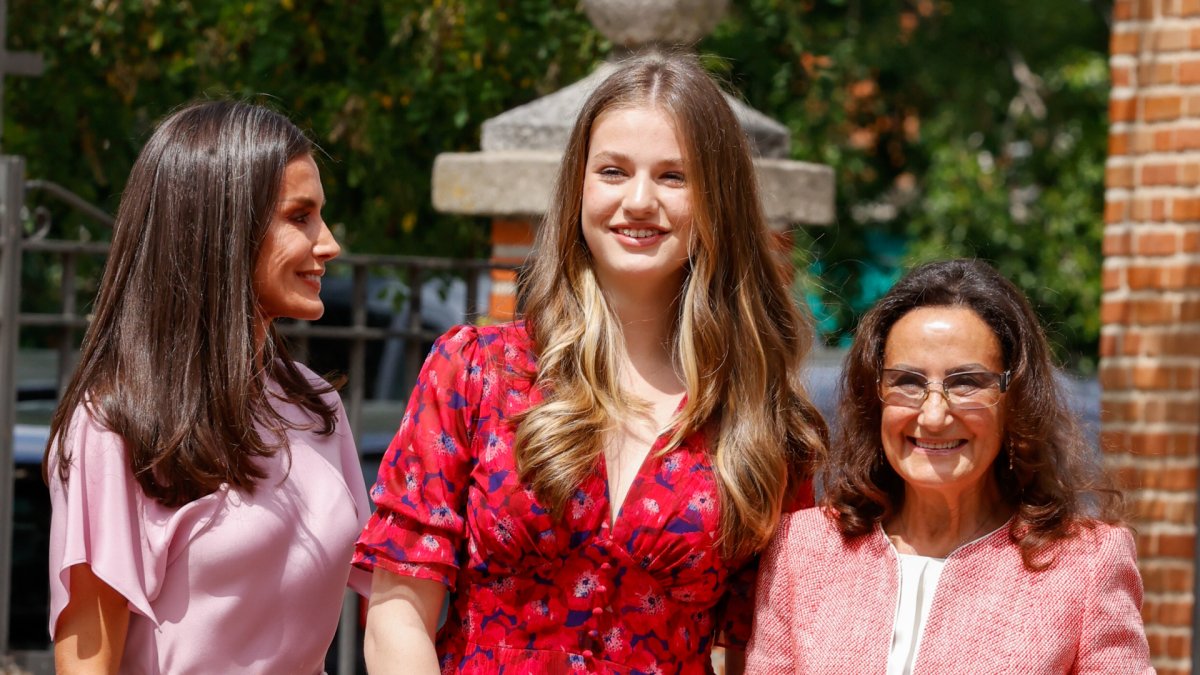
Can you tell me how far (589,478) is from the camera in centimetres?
266

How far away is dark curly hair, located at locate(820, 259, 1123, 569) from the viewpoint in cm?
265

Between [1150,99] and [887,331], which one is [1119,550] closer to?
Answer: [887,331]

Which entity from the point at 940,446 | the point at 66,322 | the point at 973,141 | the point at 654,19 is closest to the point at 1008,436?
the point at 940,446

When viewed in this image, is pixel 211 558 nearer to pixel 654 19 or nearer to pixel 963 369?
pixel 963 369

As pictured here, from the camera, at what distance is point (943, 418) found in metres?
2.59

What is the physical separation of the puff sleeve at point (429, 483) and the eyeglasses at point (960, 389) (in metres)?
0.68

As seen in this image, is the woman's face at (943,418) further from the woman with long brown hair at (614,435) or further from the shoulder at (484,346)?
the shoulder at (484,346)

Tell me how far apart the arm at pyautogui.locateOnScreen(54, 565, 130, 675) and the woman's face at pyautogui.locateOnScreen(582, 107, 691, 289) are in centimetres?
95

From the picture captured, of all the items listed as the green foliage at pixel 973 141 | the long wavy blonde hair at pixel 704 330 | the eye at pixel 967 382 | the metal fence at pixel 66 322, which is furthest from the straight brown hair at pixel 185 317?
the green foliage at pixel 973 141

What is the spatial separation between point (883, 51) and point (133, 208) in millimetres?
7645

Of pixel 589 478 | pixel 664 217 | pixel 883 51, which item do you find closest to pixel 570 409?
pixel 589 478

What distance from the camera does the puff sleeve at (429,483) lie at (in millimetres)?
2600

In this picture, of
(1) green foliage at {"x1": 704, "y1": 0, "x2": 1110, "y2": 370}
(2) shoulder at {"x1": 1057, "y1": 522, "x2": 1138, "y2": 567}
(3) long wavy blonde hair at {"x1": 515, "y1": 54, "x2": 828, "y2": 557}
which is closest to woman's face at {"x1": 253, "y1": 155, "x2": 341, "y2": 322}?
(3) long wavy blonde hair at {"x1": 515, "y1": 54, "x2": 828, "y2": 557}

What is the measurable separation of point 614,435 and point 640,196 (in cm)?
39
